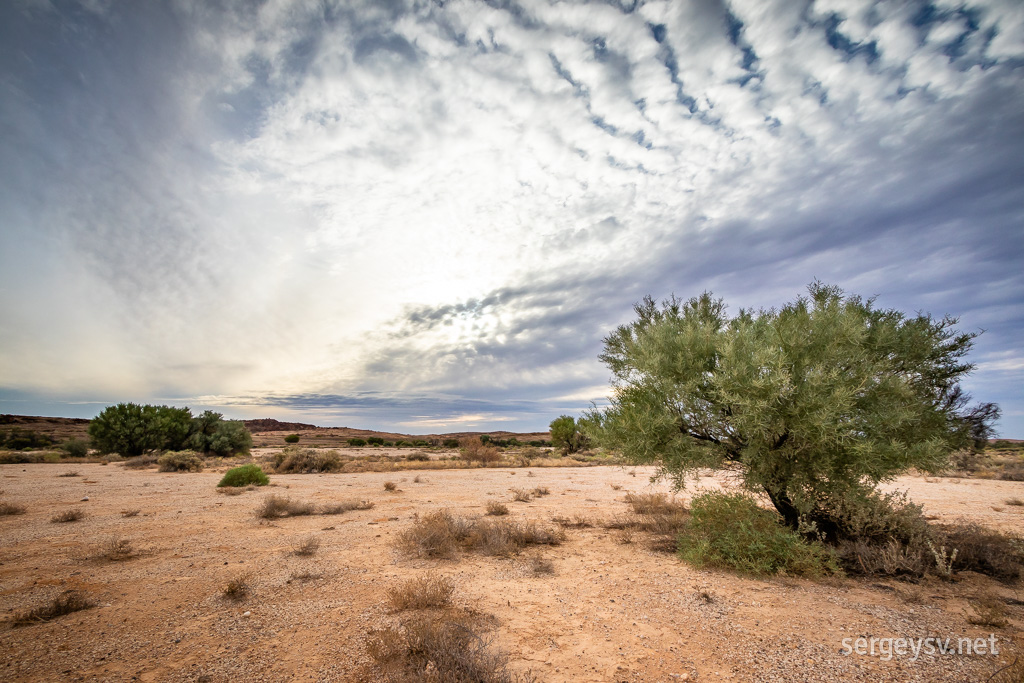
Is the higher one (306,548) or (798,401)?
(798,401)

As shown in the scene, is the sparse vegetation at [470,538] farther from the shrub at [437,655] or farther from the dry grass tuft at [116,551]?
the dry grass tuft at [116,551]

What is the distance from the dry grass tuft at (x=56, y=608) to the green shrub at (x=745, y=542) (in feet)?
26.0

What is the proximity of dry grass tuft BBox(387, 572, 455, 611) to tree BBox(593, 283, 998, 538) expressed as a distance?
12.6 feet

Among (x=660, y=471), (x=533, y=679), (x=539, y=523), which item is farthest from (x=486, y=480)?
(x=533, y=679)

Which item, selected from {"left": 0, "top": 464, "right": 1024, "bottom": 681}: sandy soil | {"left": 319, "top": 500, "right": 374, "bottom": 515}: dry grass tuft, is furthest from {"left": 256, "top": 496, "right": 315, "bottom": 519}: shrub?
{"left": 0, "top": 464, "right": 1024, "bottom": 681}: sandy soil

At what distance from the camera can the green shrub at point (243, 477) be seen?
15.7m

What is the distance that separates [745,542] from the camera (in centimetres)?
665

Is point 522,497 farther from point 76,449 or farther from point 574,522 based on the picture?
point 76,449

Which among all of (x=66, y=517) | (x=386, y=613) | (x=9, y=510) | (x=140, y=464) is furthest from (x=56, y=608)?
(x=140, y=464)

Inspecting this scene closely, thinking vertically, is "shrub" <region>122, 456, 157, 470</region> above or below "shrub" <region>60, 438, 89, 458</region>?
below

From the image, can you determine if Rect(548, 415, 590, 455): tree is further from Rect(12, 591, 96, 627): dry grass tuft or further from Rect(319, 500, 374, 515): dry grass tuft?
Rect(12, 591, 96, 627): dry grass tuft

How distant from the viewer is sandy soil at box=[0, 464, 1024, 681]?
3947 millimetres

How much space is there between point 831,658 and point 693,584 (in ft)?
7.02

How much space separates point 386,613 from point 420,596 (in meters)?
0.41
